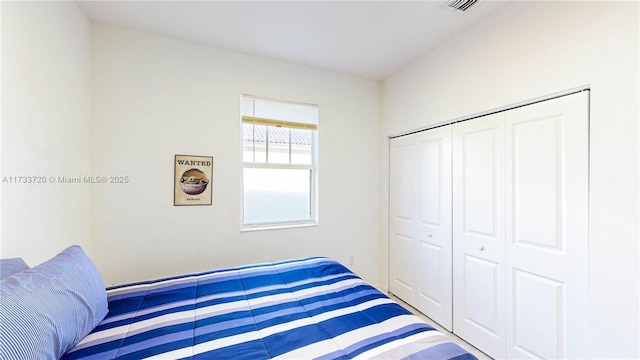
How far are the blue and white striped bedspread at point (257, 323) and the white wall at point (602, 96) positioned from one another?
104 centimetres

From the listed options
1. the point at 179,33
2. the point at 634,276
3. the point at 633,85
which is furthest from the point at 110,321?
the point at 633,85

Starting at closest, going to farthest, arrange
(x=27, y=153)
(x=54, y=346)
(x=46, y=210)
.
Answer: (x=54, y=346), (x=27, y=153), (x=46, y=210)

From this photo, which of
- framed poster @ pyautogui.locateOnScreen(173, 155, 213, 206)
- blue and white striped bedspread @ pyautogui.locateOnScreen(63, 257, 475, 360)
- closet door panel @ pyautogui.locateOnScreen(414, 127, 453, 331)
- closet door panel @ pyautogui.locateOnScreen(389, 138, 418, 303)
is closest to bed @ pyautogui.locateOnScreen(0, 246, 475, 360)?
blue and white striped bedspread @ pyautogui.locateOnScreen(63, 257, 475, 360)

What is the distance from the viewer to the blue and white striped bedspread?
3.37ft

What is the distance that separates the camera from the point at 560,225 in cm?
162

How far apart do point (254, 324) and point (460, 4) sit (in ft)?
7.92

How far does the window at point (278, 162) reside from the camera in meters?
2.70

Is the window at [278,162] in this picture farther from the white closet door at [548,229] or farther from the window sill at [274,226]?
the white closet door at [548,229]

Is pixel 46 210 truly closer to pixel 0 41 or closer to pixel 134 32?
pixel 0 41

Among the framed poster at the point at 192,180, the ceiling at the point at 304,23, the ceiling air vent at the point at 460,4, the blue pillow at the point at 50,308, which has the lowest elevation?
the blue pillow at the point at 50,308

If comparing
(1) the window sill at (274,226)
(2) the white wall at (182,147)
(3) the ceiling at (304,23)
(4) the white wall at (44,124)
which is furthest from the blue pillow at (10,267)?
(3) the ceiling at (304,23)

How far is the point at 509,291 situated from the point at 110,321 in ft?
8.11

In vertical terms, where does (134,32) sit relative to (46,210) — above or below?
above

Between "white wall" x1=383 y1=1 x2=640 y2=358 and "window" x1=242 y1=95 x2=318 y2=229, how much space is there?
6.04 ft
